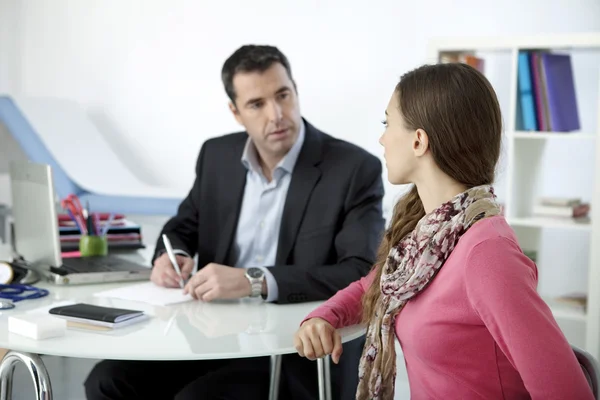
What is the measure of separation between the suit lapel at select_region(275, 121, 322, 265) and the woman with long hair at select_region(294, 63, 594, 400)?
0.64m

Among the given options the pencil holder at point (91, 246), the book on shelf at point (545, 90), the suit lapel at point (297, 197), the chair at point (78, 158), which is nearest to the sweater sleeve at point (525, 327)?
the suit lapel at point (297, 197)

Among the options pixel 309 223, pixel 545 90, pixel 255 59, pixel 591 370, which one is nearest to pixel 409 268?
pixel 591 370

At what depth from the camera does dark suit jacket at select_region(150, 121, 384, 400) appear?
2.00 metres

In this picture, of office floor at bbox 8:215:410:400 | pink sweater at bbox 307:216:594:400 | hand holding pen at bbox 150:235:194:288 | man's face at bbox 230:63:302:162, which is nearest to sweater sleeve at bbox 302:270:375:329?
pink sweater at bbox 307:216:594:400

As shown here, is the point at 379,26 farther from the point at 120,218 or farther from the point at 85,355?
the point at 85,355

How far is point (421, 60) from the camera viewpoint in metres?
4.25

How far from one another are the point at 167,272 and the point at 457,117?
1026 mm

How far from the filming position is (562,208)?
3.33m

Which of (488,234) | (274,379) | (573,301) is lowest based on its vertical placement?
(573,301)

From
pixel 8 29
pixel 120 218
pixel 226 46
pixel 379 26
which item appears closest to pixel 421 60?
pixel 379 26

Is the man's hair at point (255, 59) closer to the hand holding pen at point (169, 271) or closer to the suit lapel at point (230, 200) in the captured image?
the suit lapel at point (230, 200)

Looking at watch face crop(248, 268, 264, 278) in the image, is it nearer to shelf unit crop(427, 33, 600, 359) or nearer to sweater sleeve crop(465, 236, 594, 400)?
sweater sleeve crop(465, 236, 594, 400)

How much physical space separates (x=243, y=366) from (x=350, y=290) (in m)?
0.43

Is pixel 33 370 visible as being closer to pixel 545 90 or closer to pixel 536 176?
pixel 545 90
